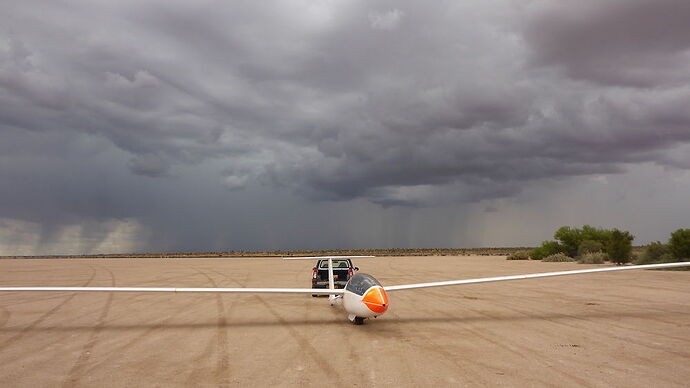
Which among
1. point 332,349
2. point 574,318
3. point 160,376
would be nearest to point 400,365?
point 332,349

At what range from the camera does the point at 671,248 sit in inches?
1379

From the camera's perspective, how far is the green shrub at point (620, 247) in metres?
37.1

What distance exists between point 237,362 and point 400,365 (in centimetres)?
349

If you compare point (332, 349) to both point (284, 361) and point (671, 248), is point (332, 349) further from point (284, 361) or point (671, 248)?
point (671, 248)

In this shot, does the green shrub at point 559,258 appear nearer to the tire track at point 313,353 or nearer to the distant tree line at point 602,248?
the distant tree line at point 602,248

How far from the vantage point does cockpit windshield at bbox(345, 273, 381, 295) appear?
37.6 feet

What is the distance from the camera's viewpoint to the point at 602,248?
158 feet

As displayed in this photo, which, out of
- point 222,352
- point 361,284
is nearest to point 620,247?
point 361,284

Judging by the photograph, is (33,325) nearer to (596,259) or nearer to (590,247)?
(596,259)

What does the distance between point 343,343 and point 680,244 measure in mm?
37087

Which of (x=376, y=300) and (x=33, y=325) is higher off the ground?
(x=376, y=300)

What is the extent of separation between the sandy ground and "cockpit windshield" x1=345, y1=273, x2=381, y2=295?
117 centimetres

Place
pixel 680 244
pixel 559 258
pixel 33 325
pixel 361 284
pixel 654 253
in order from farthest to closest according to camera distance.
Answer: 1. pixel 559 258
2. pixel 654 253
3. pixel 680 244
4. pixel 33 325
5. pixel 361 284

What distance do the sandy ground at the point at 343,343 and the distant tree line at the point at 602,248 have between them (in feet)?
70.1
